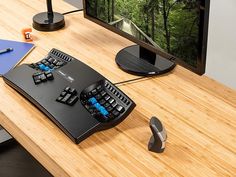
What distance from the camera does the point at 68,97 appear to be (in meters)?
1.07

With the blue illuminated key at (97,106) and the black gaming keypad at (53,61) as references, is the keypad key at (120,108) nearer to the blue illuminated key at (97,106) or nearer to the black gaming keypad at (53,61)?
the blue illuminated key at (97,106)

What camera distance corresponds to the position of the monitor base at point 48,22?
1.44 m

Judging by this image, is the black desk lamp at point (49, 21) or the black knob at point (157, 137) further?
the black desk lamp at point (49, 21)

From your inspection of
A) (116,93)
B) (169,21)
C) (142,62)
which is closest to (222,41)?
(142,62)

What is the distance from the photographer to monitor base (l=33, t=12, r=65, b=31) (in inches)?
56.9

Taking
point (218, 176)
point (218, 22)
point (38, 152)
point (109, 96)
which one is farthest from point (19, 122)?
point (218, 22)

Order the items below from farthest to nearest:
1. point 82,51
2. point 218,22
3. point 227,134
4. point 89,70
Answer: point 218,22 → point 82,51 → point 89,70 → point 227,134

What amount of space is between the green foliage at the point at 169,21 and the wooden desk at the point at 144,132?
0.39 ft

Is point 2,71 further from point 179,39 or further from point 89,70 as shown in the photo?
point 179,39

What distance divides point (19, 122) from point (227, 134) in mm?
501

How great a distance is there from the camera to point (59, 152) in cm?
95

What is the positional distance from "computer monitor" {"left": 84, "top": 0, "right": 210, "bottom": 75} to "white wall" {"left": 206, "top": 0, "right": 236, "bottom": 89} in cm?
50

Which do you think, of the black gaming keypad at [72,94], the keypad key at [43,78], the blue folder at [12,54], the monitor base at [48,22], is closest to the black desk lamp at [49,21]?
the monitor base at [48,22]

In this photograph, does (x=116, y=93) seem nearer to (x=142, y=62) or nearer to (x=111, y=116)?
(x=111, y=116)
